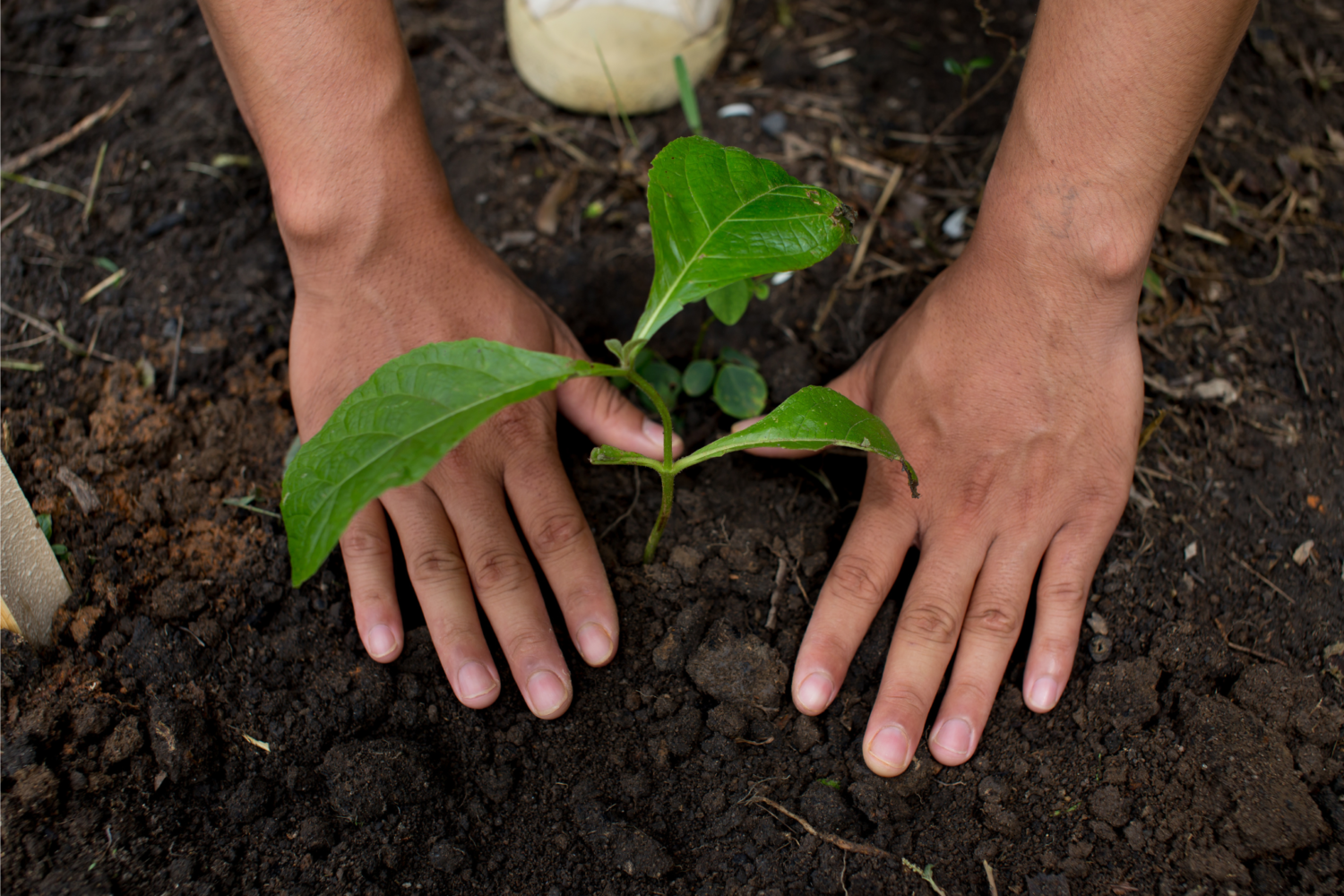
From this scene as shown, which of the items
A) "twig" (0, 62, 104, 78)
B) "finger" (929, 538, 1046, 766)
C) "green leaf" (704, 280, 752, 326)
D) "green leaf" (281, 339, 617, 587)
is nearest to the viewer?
"green leaf" (281, 339, 617, 587)

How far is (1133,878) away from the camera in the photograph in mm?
1324

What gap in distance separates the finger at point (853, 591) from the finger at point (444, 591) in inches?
21.2

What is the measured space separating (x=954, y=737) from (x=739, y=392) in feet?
2.55

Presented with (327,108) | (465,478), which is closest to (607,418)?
(465,478)

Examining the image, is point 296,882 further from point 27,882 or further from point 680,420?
point 680,420

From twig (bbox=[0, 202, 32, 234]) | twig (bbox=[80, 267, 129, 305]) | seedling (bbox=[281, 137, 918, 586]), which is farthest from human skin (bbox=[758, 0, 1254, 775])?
twig (bbox=[0, 202, 32, 234])

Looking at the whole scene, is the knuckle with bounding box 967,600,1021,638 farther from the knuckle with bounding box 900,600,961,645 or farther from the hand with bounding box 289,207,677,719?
the hand with bounding box 289,207,677,719

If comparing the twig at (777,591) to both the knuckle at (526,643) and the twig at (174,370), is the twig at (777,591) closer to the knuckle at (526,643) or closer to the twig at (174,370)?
the knuckle at (526,643)

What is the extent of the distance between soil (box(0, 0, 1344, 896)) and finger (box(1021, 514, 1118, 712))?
0.16 ft

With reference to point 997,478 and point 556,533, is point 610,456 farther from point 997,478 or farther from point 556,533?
point 997,478

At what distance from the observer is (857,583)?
154cm

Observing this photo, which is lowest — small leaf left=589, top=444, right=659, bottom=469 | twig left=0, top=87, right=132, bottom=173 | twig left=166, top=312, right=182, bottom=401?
twig left=166, top=312, right=182, bottom=401

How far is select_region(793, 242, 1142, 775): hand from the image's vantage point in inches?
60.2

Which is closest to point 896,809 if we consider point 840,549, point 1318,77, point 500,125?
point 840,549
